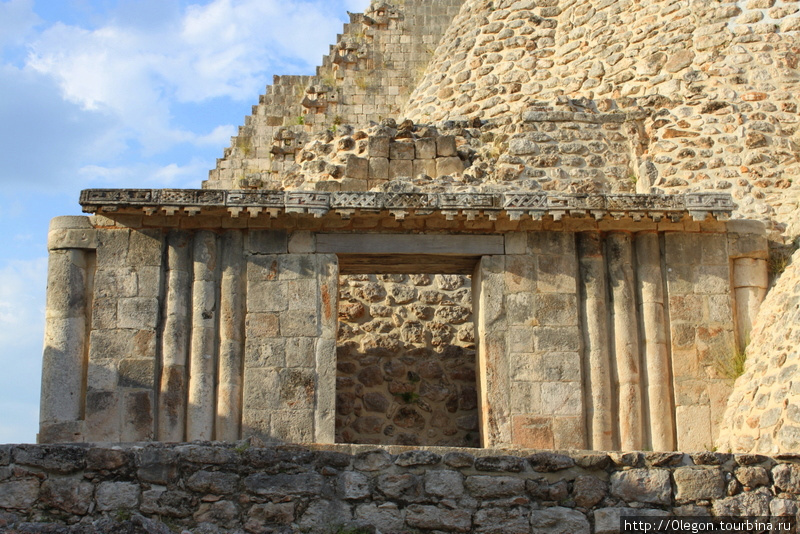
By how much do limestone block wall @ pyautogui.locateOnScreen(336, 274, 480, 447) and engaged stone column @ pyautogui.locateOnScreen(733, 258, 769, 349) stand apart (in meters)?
2.64

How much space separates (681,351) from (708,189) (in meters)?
3.01

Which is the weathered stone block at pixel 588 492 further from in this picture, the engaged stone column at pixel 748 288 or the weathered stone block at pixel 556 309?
the engaged stone column at pixel 748 288

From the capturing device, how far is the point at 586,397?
359 inches

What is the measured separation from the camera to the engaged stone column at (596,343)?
9.01 meters

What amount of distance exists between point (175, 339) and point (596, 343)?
364cm

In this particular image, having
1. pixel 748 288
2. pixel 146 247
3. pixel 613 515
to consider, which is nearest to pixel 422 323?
pixel 146 247

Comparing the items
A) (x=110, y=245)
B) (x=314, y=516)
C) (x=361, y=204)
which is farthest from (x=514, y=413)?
(x=110, y=245)

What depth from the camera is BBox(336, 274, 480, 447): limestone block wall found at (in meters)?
10.3

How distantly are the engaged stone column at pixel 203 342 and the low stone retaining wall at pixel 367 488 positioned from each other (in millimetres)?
2045

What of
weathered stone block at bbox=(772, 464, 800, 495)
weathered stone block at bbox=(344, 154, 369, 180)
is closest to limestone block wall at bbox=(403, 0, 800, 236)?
weathered stone block at bbox=(344, 154, 369, 180)

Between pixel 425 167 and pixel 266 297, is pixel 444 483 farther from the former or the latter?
pixel 425 167

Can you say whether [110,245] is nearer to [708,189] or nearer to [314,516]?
[314,516]

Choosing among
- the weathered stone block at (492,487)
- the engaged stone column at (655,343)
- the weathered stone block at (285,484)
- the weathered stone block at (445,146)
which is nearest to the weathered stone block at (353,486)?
the weathered stone block at (285,484)

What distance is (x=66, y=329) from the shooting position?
899 cm
